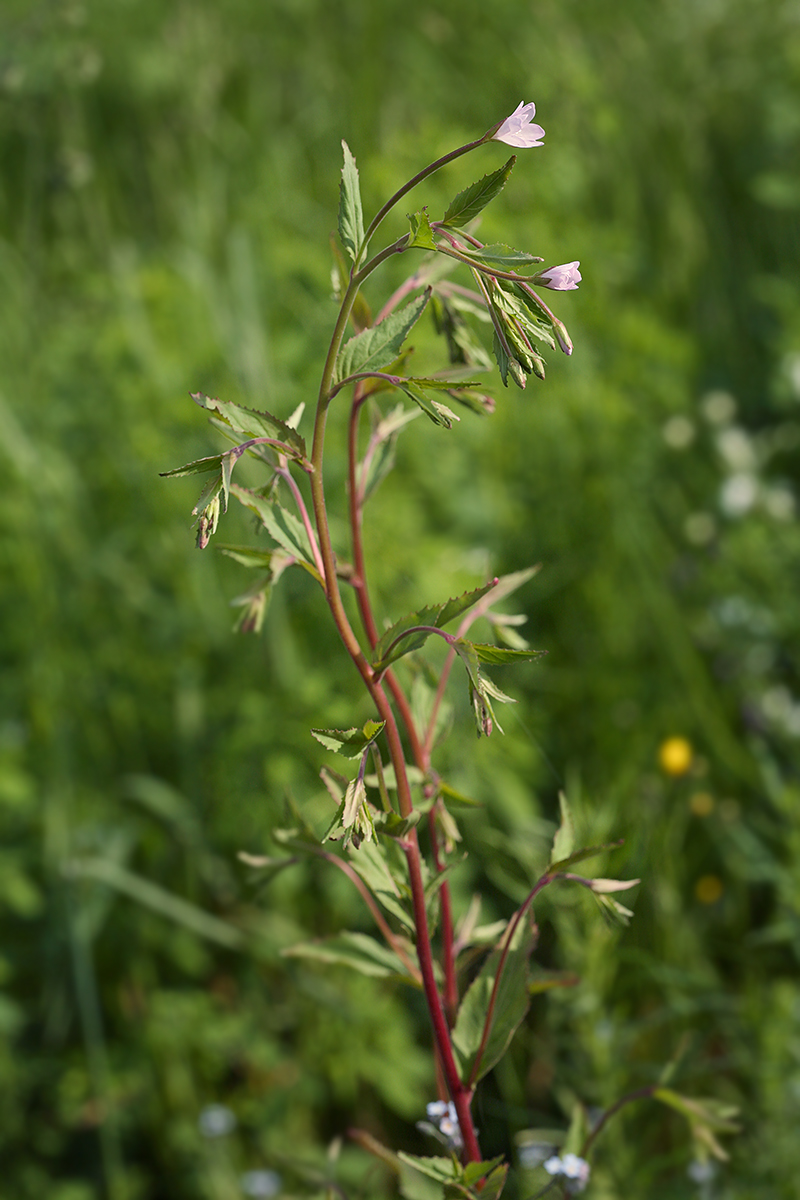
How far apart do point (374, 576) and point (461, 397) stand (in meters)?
1.06

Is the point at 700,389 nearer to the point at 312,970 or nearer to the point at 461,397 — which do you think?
the point at 312,970

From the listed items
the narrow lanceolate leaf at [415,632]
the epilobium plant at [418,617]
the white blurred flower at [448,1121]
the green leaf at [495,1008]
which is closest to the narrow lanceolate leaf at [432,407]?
the epilobium plant at [418,617]

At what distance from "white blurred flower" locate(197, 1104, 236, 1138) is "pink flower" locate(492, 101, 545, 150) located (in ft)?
4.69

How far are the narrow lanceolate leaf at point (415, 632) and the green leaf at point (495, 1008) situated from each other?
23 centimetres

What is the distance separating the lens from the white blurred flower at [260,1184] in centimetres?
141

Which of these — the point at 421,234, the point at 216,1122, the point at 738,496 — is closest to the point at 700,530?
the point at 738,496

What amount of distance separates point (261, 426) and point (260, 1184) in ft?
4.17

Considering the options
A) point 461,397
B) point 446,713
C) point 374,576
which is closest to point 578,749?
point 374,576

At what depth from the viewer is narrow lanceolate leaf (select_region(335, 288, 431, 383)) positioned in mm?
552

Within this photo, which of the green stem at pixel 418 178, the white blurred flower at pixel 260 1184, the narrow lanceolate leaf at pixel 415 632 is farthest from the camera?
the white blurred flower at pixel 260 1184

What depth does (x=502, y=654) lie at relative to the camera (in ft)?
1.77

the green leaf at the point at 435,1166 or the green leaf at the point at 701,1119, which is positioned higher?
the green leaf at the point at 435,1166

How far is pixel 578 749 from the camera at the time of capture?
5.82ft

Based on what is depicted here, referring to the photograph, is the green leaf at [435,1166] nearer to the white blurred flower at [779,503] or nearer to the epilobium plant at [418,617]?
the epilobium plant at [418,617]
